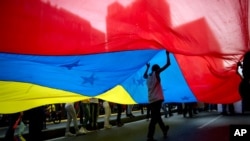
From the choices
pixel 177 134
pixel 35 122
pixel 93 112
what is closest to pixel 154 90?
pixel 177 134

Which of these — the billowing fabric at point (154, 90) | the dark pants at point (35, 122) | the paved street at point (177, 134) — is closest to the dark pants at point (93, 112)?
the paved street at point (177, 134)

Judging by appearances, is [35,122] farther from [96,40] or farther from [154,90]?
[96,40]

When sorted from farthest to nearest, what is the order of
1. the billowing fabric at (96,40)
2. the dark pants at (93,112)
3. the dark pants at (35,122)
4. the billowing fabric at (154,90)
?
the dark pants at (93,112) → the dark pants at (35,122) → the billowing fabric at (154,90) → the billowing fabric at (96,40)

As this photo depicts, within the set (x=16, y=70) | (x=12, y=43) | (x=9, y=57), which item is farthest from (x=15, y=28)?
(x=16, y=70)

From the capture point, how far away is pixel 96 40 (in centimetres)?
407

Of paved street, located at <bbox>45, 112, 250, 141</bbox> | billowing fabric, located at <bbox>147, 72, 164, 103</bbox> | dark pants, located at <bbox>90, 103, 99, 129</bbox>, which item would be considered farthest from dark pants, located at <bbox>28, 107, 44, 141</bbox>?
dark pants, located at <bbox>90, 103, 99, 129</bbox>

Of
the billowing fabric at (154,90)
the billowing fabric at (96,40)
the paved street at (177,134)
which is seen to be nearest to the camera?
the billowing fabric at (96,40)

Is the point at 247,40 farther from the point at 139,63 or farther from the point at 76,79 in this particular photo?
the point at 76,79

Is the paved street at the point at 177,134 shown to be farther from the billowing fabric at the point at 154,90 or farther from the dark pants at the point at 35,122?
the dark pants at the point at 35,122

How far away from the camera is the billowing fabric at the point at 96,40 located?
12.0ft

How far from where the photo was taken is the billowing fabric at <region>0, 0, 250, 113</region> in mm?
3643

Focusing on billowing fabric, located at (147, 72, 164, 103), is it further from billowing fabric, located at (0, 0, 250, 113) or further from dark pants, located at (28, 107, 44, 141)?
dark pants, located at (28, 107, 44, 141)

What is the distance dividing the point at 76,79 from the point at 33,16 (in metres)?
1.80

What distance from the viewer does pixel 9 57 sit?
389 centimetres
